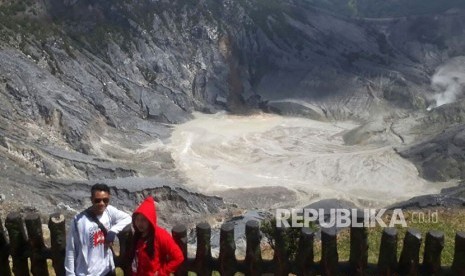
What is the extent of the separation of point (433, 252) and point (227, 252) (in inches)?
108

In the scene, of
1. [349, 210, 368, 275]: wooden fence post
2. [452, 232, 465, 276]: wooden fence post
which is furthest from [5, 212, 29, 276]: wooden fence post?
[452, 232, 465, 276]: wooden fence post

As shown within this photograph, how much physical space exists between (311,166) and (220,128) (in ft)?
39.4

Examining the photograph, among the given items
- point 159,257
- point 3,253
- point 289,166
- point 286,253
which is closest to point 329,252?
point 286,253

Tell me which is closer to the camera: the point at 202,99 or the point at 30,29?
the point at 30,29

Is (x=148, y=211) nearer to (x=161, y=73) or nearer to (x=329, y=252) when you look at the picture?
(x=329, y=252)

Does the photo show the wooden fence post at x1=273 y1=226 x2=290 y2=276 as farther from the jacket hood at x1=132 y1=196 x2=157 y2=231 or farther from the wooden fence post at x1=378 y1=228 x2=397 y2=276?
the jacket hood at x1=132 y1=196 x2=157 y2=231

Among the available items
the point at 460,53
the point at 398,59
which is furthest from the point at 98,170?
the point at 460,53

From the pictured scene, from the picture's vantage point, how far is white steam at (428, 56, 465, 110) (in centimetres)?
5912

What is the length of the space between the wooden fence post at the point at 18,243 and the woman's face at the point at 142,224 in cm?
224

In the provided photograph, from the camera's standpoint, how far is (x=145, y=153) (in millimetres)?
38344

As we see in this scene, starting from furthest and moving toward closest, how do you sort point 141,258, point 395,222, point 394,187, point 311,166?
point 311,166 < point 394,187 < point 395,222 < point 141,258

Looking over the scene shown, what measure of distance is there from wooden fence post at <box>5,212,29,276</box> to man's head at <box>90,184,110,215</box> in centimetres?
155

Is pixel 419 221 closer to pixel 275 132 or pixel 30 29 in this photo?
pixel 275 132

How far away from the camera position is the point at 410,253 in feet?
22.3
